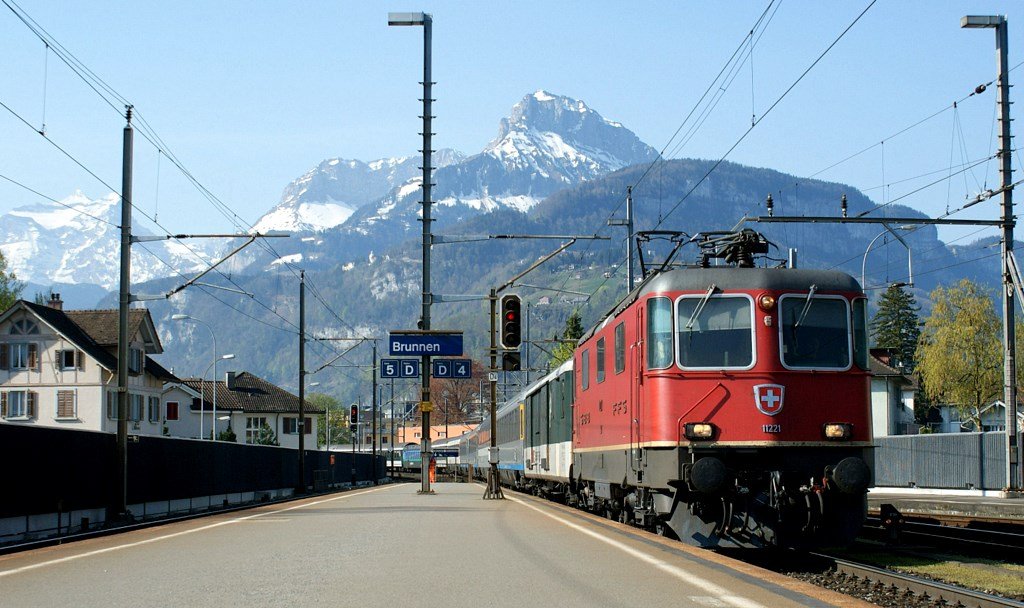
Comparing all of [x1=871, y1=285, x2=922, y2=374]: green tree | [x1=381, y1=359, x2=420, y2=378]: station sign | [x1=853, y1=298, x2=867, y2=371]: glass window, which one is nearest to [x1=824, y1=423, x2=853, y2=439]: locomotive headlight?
[x1=853, y1=298, x2=867, y2=371]: glass window

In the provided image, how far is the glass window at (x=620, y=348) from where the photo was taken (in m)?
16.3

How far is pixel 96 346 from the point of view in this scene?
213ft

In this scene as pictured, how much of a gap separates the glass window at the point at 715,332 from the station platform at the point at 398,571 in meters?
2.30

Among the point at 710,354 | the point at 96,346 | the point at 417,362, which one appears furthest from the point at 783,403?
the point at 96,346

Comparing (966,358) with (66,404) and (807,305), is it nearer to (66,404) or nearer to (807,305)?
(66,404)

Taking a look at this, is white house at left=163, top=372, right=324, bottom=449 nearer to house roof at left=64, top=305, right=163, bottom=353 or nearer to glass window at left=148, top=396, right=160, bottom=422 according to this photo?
glass window at left=148, top=396, right=160, bottom=422

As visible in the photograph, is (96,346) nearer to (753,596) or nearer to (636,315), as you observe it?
(636,315)

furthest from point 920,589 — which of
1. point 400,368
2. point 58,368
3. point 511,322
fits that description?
point 58,368

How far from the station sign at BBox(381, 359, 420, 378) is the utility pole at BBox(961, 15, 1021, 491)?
1797 centimetres

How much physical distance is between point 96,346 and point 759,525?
57415 millimetres

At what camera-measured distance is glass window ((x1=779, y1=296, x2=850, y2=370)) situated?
1430cm

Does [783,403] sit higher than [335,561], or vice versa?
[783,403]

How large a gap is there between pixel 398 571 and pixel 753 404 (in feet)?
16.3

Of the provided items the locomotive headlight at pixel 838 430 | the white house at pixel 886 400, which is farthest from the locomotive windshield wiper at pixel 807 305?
the white house at pixel 886 400
